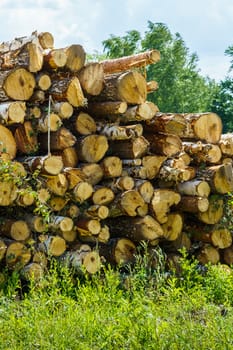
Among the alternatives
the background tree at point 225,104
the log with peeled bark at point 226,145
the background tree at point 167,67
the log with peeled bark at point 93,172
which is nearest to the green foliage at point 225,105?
the background tree at point 225,104

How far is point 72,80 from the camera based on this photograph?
6.34m

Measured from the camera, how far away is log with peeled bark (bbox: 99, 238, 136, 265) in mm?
6746

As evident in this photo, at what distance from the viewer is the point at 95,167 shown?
21.6 ft

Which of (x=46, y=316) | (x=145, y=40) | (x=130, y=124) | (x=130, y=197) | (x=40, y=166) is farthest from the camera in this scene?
(x=145, y=40)

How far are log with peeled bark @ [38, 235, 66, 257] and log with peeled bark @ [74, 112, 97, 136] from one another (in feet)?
3.53

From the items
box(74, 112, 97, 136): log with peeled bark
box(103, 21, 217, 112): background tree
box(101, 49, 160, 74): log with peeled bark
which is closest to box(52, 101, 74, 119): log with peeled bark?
box(74, 112, 97, 136): log with peeled bark

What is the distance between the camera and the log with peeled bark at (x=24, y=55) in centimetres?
618

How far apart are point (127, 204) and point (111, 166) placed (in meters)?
0.40

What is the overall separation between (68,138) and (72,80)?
53 centimetres

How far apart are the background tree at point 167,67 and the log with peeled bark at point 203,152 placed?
16291 millimetres

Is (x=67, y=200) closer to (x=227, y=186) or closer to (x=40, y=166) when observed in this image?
(x=40, y=166)

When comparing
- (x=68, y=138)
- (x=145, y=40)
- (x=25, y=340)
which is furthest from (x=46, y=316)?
(x=145, y=40)

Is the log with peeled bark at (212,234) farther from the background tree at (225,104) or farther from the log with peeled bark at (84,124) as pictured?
the background tree at (225,104)

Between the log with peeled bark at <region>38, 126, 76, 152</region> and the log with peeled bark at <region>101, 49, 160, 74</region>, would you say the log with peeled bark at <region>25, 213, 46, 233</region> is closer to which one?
the log with peeled bark at <region>38, 126, 76, 152</region>
